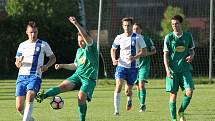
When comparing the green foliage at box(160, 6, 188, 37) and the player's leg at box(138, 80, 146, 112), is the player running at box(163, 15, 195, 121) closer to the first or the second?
the player's leg at box(138, 80, 146, 112)

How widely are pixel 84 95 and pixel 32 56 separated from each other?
119 centimetres

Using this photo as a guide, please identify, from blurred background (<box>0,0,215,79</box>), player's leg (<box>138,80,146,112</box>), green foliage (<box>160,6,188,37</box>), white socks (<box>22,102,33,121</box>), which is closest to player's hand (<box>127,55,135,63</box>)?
player's leg (<box>138,80,146,112</box>)

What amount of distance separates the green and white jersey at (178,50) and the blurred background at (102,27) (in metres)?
19.8

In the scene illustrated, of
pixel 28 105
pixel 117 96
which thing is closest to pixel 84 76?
pixel 28 105

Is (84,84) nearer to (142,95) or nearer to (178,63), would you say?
(178,63)

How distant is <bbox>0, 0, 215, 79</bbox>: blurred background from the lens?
1357 inches

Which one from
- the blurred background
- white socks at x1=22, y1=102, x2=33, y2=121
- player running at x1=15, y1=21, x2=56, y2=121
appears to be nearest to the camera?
white socks at x1=22, y1=102, x2=33, y2=121

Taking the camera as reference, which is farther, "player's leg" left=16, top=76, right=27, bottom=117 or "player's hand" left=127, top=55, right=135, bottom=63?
"player's hand" left=127, top=55, right=135, bottom=63

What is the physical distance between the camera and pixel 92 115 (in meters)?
14.7

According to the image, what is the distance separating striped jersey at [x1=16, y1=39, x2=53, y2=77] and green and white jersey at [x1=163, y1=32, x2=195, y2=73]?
2.43 meters

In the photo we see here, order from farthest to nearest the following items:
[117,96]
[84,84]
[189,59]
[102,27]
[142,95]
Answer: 1. [102,27]
2. [142,95]
3. [117,96]
4. [189,59]
5. [84,84]

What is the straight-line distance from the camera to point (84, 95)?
40.7 feet

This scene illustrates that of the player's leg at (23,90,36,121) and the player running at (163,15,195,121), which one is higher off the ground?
the player running at (163,15,195,121)

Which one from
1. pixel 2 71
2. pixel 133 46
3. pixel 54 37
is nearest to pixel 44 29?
pixel 54 37
